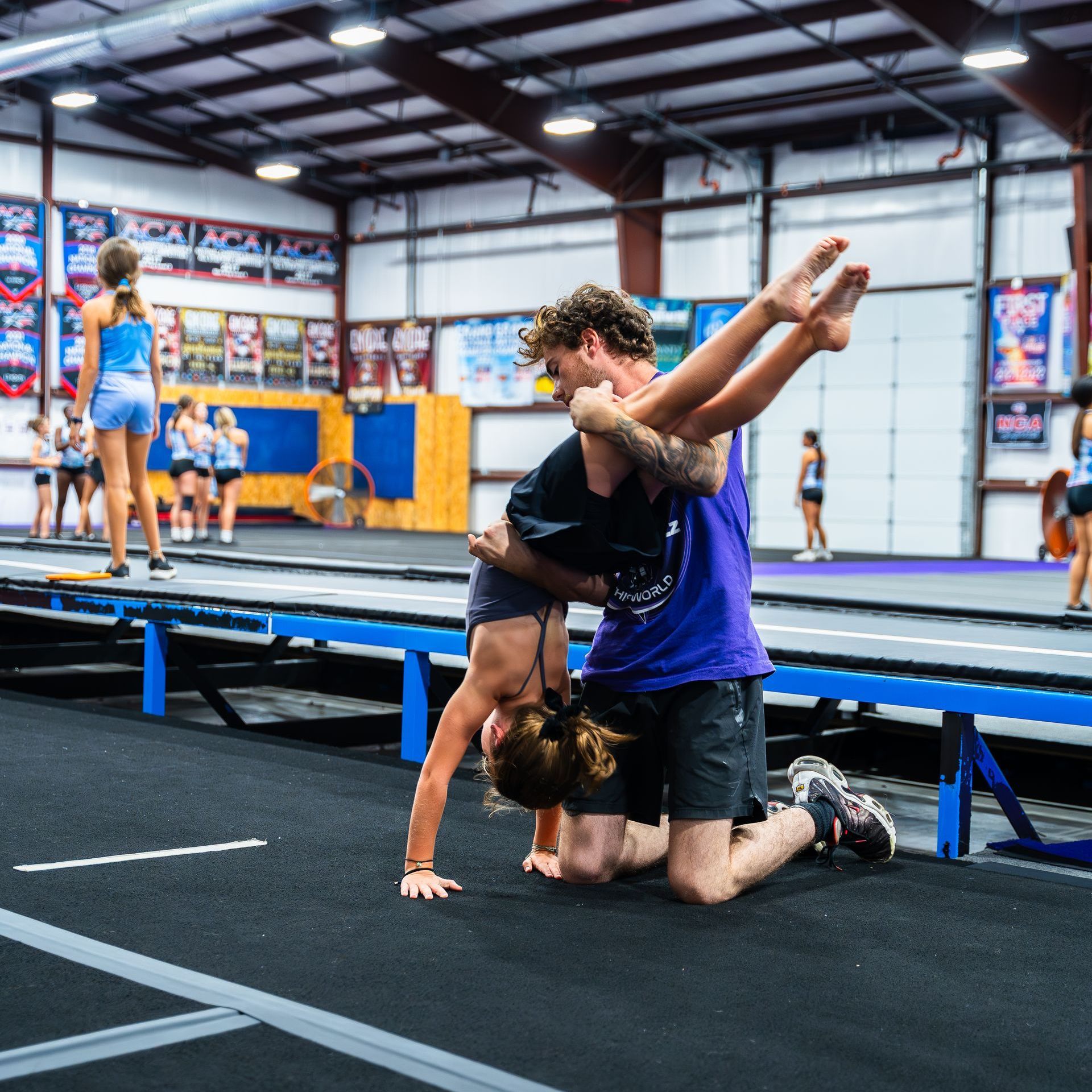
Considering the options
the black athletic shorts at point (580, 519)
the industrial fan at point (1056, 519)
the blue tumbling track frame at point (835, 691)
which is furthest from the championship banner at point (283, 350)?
the black athletic shorts at point (580, 519)

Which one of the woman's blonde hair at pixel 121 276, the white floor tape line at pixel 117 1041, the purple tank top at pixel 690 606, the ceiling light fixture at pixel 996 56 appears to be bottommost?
the white floor tape line at pixel 117 1041

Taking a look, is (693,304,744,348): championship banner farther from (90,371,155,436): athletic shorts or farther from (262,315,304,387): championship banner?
(90,371,155,436): athletic shorts

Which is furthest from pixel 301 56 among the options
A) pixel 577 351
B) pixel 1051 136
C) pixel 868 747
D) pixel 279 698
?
pixel 577 351

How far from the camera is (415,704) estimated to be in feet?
14.3

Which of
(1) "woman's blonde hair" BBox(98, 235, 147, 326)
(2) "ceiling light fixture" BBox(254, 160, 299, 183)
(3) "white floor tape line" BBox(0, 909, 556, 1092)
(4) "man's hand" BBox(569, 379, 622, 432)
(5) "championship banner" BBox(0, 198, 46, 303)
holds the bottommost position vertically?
(3) "white floor tape line" BBox(0, 909, 556, 1092)

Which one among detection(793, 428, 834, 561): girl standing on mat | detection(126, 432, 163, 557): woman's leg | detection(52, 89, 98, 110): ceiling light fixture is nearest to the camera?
detection(126, 432, 163, 557): woman's leg

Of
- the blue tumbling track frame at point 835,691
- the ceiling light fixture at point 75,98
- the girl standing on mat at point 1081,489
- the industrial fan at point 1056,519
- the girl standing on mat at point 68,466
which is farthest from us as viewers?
the ceiling light fixture at point 75,98

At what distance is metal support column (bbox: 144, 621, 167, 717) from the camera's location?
5090mm

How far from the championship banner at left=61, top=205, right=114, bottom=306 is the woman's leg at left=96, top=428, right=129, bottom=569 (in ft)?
44.3

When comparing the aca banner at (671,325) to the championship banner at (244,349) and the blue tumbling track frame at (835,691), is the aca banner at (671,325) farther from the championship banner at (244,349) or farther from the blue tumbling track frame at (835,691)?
the blue tumbling track frame at (835,691)

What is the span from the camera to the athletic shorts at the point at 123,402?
5332 mm

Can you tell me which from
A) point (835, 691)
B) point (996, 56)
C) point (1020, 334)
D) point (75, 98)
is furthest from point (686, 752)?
point (75, 98)

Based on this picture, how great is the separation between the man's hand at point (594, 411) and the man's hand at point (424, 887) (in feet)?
3.08

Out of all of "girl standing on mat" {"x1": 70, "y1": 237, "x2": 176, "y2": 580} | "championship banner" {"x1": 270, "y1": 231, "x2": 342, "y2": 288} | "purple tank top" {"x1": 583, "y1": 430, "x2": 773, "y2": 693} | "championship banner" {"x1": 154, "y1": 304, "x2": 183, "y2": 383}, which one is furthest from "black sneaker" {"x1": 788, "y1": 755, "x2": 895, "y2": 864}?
"championship banner" {"x1": 270, "y1": 231, "x2": 342, "y2": 288}
